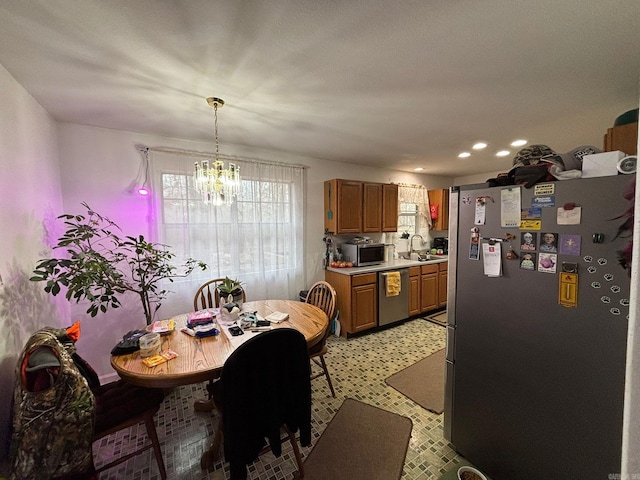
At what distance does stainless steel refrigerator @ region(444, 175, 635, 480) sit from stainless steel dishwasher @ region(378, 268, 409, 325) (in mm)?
1797

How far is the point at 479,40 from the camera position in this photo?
4.08ft

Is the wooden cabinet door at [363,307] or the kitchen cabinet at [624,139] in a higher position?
the kitchen cabinet at [624,139]

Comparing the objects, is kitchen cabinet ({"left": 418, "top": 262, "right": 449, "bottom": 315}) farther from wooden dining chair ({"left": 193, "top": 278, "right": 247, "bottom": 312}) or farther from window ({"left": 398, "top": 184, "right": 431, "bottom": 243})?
wooden dining chair ({"left": 193, "top": 278, "right": 247, "bottom": 312})

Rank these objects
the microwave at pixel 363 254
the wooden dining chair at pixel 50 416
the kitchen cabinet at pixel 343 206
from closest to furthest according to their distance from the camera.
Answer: the wooden dining chair at pixel 50 416
the kitchen cabinet at pixel 343 206
the microwave at pixel 363 254

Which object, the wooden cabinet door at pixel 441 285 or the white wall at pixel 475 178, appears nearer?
the wooden cabinet door at pixel 441 285

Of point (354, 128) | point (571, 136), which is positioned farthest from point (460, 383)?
point (571, 136)

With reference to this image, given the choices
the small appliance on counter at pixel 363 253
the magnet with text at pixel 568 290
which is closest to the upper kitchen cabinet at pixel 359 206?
the small appliance on counter at pixel 363 253

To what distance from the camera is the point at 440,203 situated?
4711mm

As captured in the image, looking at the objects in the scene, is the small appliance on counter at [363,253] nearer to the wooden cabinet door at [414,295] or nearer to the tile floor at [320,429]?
the wooden cabinet door at [414,295]

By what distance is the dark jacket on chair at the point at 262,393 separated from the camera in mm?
1200

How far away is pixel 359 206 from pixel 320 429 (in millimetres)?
2650

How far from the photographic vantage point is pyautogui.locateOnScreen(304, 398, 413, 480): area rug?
62.0 inches

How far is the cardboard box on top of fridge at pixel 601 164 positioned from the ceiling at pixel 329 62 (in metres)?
0.59

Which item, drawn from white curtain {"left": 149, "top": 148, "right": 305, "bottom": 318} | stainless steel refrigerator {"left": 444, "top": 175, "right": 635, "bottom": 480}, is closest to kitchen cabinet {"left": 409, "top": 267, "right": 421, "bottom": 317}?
white curtain {"left": 149, "top": 148, "right": 305, "bottom": 318}
